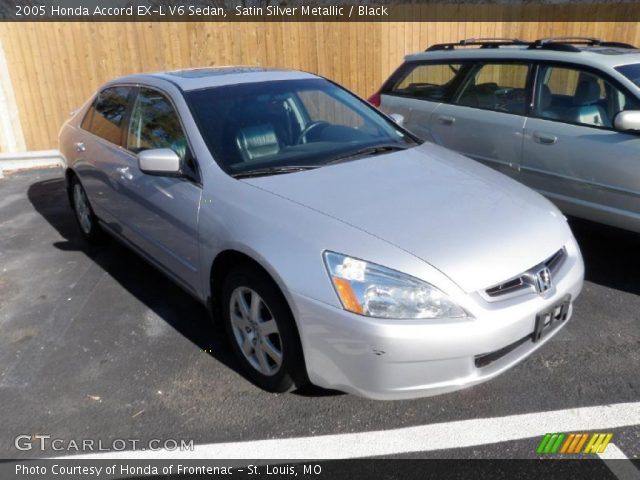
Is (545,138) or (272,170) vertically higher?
(272,170)

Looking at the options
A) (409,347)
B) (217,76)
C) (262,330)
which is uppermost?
(217,76)

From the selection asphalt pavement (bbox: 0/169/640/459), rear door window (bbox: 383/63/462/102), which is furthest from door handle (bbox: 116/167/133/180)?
rear door window (bbox: 383/63/462/102)

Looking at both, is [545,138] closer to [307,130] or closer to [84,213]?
[307,130]

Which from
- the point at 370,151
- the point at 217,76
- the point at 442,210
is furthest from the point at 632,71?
the point at 217,76

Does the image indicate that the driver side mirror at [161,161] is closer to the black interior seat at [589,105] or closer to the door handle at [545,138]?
the door handle at [545,138]

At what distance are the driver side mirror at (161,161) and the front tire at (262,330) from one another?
74cm

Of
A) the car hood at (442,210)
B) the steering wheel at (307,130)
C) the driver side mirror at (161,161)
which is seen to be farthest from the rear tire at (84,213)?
the car hood at (442,210)

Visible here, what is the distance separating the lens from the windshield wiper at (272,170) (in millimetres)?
2982

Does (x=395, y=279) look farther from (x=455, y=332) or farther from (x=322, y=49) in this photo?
(x=322, y=49)

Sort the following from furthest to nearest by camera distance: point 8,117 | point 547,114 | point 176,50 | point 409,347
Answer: point 176,50
point 8,117
point 547,114
point 409,347

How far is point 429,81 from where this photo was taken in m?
5.55

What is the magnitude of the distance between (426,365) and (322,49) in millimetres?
7671

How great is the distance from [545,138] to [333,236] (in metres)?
2.71

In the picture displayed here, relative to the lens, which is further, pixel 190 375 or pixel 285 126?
pixel 285 126
